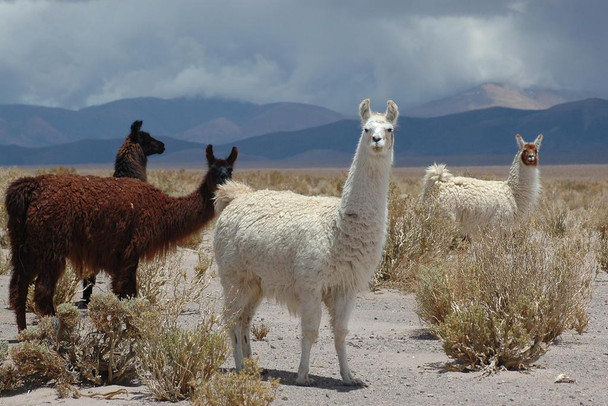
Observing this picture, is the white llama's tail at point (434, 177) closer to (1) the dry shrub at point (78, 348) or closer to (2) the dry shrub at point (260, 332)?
(2) the dry shrub at point (260, 332)

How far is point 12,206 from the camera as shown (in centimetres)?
714

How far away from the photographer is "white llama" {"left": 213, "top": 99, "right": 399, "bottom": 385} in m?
6.20

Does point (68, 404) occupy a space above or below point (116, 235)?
below

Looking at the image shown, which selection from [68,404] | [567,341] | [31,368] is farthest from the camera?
[567,341]

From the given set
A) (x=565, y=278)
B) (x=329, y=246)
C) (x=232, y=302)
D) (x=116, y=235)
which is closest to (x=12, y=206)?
(x=116, y=235)

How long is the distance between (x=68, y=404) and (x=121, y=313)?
2.44ft

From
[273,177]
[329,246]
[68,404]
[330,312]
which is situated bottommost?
[68,404]

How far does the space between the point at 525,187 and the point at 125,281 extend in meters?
7.01

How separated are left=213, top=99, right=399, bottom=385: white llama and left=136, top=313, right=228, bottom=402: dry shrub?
28cm

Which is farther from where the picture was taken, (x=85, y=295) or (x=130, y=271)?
(x=85, y=295)

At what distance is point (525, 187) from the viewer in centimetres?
1242

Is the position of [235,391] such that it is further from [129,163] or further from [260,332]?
[129,163]

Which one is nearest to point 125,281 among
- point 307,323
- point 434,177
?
point 307,323

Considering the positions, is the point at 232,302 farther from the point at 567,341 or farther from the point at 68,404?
the point at 567,341
